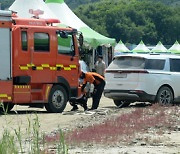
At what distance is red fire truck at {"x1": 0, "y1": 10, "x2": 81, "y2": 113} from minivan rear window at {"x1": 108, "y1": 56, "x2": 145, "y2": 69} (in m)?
1.83

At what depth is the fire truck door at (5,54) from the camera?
19438mm

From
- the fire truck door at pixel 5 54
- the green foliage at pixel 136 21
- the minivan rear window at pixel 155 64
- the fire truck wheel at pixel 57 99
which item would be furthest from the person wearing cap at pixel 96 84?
the green foliage at pixel 136 21

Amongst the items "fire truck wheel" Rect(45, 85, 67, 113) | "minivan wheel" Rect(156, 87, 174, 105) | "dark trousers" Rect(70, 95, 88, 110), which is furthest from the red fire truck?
"minivan wheel" Rect(156, 87, 174, 105)

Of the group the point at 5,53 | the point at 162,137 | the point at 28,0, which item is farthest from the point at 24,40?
the point at 28,0

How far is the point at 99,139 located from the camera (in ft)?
41.5

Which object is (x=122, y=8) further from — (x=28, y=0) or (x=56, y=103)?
(x=56, y=103)

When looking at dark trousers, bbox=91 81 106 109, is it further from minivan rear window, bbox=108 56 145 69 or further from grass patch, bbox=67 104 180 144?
grass patch, bbox=67 104 180 144

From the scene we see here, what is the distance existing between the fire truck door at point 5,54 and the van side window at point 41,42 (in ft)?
3.02

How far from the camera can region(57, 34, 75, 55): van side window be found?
20781mm

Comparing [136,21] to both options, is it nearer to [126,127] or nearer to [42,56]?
[42,56]

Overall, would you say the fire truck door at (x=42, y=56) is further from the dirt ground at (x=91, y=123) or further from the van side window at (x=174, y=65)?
the van side window at (x=174, y=65)

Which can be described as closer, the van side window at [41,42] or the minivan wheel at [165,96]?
the van side window at [41,42]

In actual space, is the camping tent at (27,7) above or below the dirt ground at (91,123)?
above

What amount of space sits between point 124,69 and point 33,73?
3.53 metres
